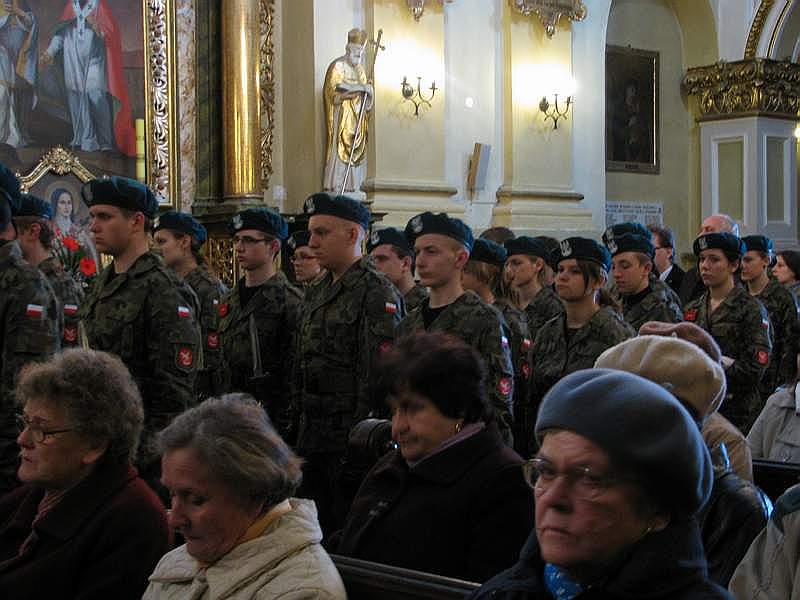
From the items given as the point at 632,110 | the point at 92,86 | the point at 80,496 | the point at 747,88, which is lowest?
the point at 80,496

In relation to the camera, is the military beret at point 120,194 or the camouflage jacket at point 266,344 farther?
the camouflage jacket at point 266,344

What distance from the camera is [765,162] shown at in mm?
15008

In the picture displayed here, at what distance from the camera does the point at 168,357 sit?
187 inches

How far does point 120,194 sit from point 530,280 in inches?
147

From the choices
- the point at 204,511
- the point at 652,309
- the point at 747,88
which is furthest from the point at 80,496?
the point at 747,88

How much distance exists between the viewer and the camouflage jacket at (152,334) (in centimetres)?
475

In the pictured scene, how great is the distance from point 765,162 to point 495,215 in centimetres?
439

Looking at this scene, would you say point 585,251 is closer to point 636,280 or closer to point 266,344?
point 636,280

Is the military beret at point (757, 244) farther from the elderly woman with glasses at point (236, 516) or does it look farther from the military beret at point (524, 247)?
the elderly woman with glasses at point (236, 516)

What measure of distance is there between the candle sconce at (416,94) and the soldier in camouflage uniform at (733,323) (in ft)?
15.0

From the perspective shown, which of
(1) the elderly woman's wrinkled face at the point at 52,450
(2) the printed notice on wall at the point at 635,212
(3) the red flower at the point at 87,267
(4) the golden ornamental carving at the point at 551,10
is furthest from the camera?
(2) the printed notice on wall at the point at 635,212

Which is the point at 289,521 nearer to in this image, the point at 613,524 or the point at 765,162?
the point at 613,524

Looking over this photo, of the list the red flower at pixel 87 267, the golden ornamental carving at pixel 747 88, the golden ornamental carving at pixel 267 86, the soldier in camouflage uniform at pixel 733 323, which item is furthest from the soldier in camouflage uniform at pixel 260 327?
the golden ornamental carving at pixel 747 88

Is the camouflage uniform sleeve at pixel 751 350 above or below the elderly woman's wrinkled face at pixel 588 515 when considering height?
below
